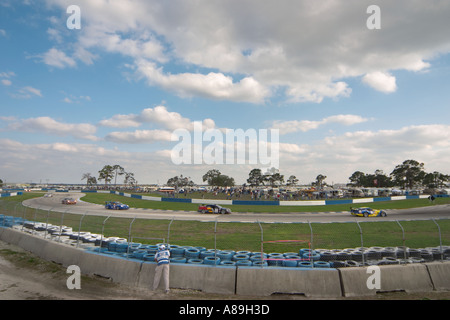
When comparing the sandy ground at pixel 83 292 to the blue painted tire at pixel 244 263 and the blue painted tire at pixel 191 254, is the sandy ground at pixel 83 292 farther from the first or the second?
the blue painted tire at pixel 191 254

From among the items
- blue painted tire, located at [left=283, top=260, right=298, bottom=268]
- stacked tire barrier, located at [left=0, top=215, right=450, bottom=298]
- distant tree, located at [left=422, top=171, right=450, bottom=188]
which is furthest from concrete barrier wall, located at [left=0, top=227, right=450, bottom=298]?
distant tree, located at [left=422, top=171, right=450, bottom=188]

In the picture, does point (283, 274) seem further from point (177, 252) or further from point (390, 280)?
point (177, 252)

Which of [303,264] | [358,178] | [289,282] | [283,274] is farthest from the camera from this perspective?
[358,178]

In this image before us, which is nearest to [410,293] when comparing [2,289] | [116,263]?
[116,263]

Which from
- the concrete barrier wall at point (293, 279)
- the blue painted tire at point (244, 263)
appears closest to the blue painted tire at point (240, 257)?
the blue painted tire at point (244, 263)

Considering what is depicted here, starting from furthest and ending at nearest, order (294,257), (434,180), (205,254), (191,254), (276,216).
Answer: (434,180) → (276,216) → (191,254) → (205,254) → (294,257)

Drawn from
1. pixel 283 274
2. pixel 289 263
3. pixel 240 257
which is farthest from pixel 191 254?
pixel 283 274

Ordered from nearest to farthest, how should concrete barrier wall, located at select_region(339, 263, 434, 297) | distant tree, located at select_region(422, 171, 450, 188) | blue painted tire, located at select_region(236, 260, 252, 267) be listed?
concrete barrier wall, located at select_region(339, 263, 434, 297)
blue painted tire, located at select_region(236, 260, 252, 267)
distant tree, located at select_region(422, 171, 450, 188)

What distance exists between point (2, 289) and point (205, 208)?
88.8 feet

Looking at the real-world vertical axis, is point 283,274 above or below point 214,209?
above

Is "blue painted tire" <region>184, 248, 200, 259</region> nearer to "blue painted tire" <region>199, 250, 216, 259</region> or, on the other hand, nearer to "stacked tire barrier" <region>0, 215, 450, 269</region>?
"stacked tire barrier" <region>0, 215, 450, 269</region>
